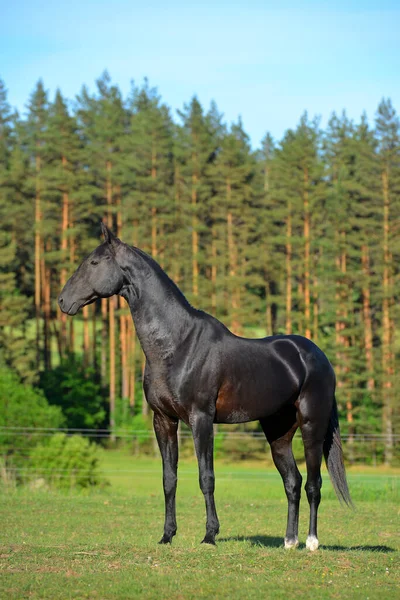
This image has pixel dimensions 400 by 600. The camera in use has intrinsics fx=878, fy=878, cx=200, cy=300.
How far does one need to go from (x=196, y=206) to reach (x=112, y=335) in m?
9.94

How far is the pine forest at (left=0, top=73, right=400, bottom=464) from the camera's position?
4803 centimetres

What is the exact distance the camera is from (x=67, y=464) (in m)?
24.3

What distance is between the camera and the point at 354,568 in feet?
24.4

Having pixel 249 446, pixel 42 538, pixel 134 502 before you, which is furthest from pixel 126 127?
pixel 42 538

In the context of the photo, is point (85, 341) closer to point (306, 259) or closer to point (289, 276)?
point (289, 276)

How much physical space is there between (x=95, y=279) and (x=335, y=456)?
319 centimetres

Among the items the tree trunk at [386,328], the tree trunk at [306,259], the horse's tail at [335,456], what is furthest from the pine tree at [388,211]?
the horse's tail at [335,456]

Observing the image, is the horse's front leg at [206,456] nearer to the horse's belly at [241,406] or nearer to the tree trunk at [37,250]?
the horse's belly at [241,406]

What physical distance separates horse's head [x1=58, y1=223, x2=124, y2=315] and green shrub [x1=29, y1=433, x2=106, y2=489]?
49.4 feet

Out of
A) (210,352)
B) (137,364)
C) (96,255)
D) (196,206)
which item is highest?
(196,206)

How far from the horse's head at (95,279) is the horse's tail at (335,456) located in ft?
8.90

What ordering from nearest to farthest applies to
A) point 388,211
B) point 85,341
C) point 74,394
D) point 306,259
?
point 388,211 < point 306,259 < point 74,394 < point 85,341

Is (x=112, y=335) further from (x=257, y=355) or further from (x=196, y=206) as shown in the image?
(x=257, y=355)

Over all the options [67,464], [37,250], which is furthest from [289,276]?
[67,464]
